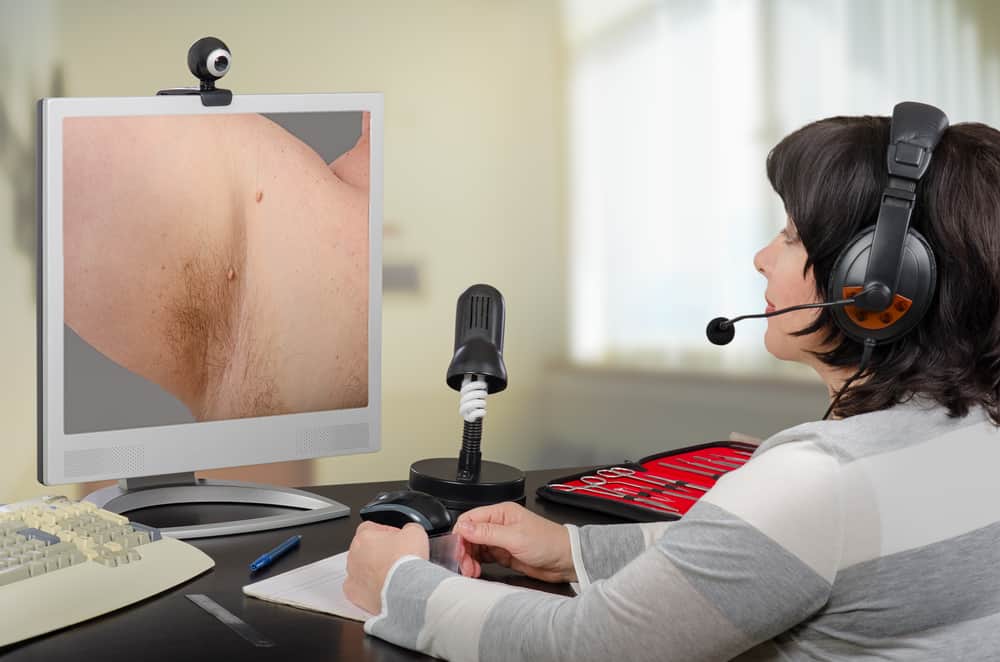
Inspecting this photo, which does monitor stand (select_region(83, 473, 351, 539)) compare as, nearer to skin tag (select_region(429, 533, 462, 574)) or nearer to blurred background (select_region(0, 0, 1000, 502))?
skin tag (select_region(429, 533, 462, 574))

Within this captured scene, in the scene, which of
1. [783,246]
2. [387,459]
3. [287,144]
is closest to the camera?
[783,246]

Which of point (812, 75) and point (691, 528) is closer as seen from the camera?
point (691, 528)

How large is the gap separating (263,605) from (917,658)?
0.57 metres

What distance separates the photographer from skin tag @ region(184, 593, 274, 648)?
961 mm

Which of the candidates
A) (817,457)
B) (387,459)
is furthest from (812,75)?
(817,457)

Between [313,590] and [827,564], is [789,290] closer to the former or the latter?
[827,564]

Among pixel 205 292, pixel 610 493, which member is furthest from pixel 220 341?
pixel 610 493

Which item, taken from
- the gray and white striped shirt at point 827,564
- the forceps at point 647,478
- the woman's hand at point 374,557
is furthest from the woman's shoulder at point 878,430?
the forceps at point 647,478

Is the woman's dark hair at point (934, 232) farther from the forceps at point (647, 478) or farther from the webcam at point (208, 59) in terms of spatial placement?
the webcam at point (208, 59)

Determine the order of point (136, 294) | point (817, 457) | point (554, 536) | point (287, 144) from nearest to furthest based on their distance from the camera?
point (817, 457) → point (554, 536) → point (136, 294) → point (287, 144)

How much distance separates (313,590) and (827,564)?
506mm

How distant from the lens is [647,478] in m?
1.50

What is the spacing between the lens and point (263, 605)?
1047 mm

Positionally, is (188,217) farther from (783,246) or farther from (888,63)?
(888,63)
